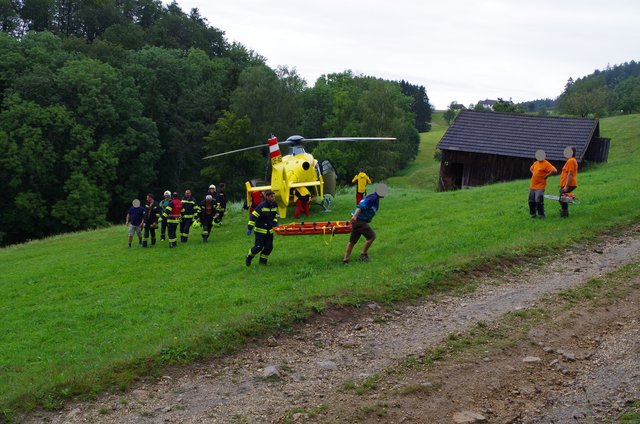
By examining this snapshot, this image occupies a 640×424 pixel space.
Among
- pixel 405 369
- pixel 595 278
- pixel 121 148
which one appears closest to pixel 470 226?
pixel 595 278

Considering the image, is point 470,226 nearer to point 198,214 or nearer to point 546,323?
point 546,323

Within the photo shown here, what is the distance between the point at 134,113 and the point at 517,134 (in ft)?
123

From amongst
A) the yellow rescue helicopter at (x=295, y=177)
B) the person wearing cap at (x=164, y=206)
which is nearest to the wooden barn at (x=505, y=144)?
the yellow rescue helicopter at (x=295, y=177)

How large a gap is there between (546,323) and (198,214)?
54.7ft

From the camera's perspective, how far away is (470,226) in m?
19.9

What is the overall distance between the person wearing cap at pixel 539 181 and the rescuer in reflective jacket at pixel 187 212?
11.2m

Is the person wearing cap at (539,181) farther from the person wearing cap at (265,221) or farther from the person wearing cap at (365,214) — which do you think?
the person wearing cap at (265,221)

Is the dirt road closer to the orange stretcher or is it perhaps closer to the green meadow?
the green meadow

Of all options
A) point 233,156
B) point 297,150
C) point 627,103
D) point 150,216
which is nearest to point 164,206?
point 150,216

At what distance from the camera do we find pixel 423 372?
966cm

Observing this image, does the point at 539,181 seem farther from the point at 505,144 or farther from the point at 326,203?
the point at 505,144

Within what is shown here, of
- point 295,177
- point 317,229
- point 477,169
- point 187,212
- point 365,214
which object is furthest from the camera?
point 477,169

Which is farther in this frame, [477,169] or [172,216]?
[477,169]

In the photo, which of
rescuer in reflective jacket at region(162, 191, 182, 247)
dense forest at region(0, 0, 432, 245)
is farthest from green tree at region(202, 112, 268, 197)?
rescuer in reflective jacket at region(162, 191, 182, 247)
